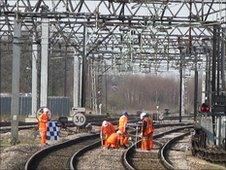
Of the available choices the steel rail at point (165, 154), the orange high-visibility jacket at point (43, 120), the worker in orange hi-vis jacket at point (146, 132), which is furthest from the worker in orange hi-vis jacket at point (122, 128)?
the orange high-visibility jacket at point (43, 120)

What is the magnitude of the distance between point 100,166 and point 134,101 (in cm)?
11108

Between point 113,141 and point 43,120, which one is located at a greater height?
point 43,120

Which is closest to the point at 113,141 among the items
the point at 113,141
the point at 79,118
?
A: the point at 113,141

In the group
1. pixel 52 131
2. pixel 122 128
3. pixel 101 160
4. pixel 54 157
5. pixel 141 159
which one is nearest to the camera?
pixel 101 160

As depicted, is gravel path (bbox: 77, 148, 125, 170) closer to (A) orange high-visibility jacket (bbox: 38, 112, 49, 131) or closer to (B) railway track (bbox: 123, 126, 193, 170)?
(B) railway track (bbox: 123, 126, 193, 170)

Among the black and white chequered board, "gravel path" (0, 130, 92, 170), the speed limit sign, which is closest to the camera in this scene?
"gravel path" (0, 130, 92, 170)

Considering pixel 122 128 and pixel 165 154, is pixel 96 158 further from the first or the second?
pixel 122 128

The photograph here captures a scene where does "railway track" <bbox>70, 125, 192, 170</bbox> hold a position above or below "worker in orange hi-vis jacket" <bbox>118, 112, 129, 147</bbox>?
below

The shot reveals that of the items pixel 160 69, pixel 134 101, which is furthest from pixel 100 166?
pixel 134 101

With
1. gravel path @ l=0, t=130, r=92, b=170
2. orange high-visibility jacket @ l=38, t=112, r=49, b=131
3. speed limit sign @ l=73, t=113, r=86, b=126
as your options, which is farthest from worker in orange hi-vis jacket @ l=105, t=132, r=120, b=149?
speed limit sign @ l=73, t=113, r=86, b=126

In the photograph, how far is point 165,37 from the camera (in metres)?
41.3

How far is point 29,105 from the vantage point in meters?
61.5

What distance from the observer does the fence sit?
200 ft

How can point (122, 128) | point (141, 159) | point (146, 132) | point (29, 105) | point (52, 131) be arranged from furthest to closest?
point (29, 105) → point (52, 131) → point (122, 128) → point (146, 132) → point (141, 159)
